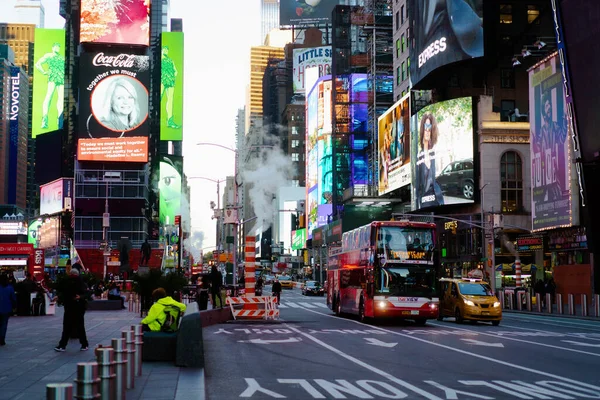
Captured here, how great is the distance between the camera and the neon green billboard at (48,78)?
15738 centimetres

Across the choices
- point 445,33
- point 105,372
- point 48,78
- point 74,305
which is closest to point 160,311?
point 74,305

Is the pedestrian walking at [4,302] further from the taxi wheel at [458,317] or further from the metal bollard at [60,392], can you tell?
the taxi wheel at [458,317]

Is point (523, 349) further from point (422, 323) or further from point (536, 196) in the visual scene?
point (536, 196)

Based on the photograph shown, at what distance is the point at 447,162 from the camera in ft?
261

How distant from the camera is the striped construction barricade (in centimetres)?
3638

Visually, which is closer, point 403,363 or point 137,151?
point 403,363

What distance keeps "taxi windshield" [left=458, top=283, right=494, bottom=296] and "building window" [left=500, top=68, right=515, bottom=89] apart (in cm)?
4729

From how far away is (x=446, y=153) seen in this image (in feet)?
261

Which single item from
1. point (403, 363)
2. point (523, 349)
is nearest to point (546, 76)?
point (523, 349)

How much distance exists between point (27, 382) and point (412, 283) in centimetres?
2148

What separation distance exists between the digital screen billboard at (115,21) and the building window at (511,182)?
63442mm

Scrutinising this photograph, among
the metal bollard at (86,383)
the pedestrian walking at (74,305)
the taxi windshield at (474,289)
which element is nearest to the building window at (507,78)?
the taxi windshield at (474,289)

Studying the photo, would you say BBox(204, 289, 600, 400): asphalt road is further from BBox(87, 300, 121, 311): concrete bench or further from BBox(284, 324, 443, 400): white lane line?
BBox(87, 300, 121, 311): concrete bench

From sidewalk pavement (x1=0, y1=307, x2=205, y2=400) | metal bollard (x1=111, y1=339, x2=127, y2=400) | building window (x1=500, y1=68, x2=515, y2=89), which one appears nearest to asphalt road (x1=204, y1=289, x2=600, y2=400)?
sidewalk pavement (x1=0, y1=307, x2=205, y2=400)
